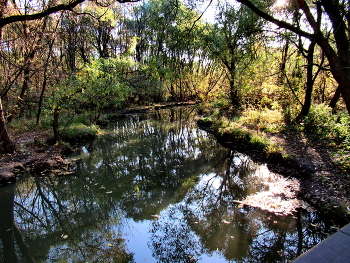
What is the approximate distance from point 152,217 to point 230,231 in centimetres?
187

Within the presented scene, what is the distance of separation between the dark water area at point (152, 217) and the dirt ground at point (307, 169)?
0.42m

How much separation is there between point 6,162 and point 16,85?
31.6ft

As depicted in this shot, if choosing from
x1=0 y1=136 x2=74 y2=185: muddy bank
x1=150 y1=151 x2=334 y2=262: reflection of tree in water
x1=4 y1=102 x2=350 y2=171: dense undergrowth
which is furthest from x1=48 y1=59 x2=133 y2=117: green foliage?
x1=150 y1=151 x2=334 y2=262: reflection of tree in water

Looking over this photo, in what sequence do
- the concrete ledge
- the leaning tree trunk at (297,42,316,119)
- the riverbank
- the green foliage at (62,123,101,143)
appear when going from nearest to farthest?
the concrete ledge, the riverbank, the leaning tree trunk at (297,42,316,119), the green foliage at (62,123,101,143)

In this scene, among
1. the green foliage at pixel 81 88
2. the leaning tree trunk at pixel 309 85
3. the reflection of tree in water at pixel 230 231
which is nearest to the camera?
the reflection of tree in water at pixel 230 231

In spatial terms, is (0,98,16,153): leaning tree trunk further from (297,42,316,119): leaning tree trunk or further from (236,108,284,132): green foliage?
(297,42,316,119): leaning tree trunk

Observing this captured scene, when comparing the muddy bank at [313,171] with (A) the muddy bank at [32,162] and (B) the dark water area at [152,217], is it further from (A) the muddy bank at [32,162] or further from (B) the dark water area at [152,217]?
(A) the muddy bank at [32,162]

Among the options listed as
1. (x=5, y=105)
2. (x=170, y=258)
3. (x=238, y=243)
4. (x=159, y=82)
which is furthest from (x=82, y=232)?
(x=159, y=82)

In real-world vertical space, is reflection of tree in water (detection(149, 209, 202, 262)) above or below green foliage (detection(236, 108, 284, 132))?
below

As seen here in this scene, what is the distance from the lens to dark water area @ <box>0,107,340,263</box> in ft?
13.5

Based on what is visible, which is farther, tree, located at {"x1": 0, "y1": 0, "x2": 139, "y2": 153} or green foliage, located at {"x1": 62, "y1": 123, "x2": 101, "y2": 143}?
green foliage, located at {"x1": 62, "y1": 123, "x2": 101, "y2": 143}

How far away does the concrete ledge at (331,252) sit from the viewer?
205 centimetres

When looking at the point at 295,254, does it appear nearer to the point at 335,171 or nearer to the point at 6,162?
the point at 335,171

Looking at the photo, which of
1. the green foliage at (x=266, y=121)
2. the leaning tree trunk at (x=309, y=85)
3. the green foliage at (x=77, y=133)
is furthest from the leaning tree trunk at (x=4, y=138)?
the leaning tree trunk at (x=309, y=85)
